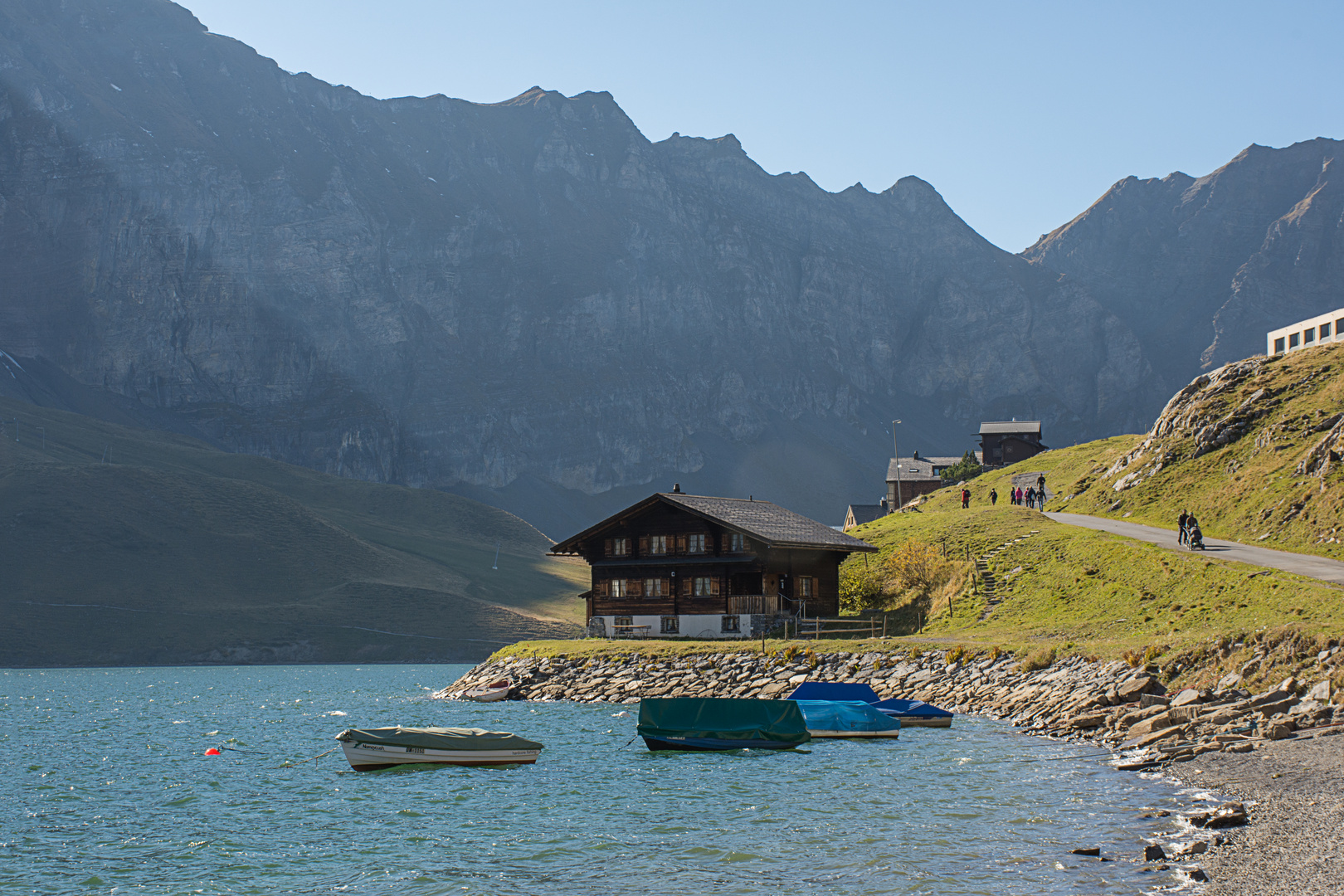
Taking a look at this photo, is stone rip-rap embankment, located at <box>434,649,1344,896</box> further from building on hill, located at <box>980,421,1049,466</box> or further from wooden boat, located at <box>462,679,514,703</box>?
building on hill, located at <box>980,421,1049,466</box>

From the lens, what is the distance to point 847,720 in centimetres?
4841

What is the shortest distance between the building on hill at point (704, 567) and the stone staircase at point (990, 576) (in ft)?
26.7

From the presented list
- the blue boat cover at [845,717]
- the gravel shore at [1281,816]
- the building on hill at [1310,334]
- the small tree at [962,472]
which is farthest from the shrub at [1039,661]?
the small tree at [962,472]

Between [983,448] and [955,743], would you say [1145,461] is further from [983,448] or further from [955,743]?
[983,448]

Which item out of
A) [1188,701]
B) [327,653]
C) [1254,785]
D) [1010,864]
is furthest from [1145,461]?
[327,653]

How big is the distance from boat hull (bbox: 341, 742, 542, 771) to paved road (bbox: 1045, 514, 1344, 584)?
124 feet

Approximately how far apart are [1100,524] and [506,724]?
45848mm

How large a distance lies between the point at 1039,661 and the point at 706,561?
2691 centimetres

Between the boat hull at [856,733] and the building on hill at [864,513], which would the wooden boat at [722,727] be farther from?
the building on hill at [864,513]

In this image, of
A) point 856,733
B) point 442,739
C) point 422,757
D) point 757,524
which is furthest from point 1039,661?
point 422,757

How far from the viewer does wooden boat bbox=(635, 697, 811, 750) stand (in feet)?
149

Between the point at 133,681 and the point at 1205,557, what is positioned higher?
the point at 1205,557

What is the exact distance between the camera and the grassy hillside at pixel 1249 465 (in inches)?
2571

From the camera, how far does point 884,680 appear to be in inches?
2292
